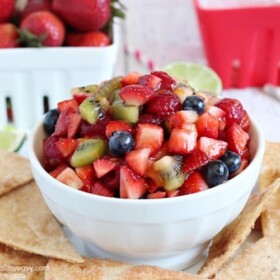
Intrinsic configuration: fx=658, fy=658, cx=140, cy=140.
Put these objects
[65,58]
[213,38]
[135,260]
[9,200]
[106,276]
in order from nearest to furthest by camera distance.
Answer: [106,276]
[135,260]
[9,200]
[65,58]
[213,38]

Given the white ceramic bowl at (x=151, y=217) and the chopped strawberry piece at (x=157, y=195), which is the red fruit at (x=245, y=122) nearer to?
the white ceramic bowl at (x=151, y=217)

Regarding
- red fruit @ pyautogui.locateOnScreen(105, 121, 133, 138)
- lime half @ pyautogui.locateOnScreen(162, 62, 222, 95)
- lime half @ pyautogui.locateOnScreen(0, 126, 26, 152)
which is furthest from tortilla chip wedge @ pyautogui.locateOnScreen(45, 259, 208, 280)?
lime half @ pyautogui.locateOnScreen(162, 62, 222, 95)

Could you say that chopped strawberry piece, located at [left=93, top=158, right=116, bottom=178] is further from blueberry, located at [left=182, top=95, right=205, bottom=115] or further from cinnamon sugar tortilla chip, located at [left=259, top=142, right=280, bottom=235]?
cinnamon sugar tortilla chip, located at [left=259, top=142, right=280, bottom=235]

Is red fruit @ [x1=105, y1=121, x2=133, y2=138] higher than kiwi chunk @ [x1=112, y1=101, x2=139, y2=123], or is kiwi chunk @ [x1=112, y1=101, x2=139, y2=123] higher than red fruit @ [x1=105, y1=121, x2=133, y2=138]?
kiwi chunk @ [x1=112, y1=101, x2=139, y2=123]

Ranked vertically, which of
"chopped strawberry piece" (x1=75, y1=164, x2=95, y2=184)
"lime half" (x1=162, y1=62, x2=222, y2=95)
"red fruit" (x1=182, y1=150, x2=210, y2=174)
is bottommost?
"lime half" (x1=162, y1=62, x2=222, y2=95)

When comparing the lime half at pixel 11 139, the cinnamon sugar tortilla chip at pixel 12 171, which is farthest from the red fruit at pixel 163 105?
the lime half at pixel 11 139

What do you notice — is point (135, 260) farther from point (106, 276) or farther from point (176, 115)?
point (176, 115)

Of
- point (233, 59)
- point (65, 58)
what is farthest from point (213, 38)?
point (65, 58)
